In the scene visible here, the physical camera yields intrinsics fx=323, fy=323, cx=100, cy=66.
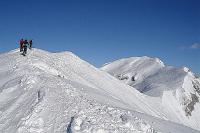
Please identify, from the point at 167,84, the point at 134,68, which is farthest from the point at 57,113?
the point at 134,68

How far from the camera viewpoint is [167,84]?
8394 centimetres

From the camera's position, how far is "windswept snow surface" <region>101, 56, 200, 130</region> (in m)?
72.8

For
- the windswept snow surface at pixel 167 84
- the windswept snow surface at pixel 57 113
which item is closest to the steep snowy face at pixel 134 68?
the windswept snow surface at pixel 167 84

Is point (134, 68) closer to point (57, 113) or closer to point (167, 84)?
point (167, 84)

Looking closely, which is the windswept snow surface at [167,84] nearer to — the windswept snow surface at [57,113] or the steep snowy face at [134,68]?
the steep snowy face at [134,68]

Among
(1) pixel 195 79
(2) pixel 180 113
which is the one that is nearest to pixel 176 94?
(2) pixel 180 113

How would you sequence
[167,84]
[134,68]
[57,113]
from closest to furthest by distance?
[57,113]
[167,84]
[134,68]

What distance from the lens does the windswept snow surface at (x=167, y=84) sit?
239ft

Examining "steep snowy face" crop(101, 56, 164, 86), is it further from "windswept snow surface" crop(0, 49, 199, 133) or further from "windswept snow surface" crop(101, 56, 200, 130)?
"windswept snow surface" crop(0, 49, 199, 133)

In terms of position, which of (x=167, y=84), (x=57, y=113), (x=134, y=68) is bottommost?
(x=57, y=113)

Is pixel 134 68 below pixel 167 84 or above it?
above

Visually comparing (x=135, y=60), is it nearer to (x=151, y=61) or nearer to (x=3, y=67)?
(x=151, y=61)

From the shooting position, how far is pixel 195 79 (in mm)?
91438

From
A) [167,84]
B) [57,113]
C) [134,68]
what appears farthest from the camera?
[134,68]
